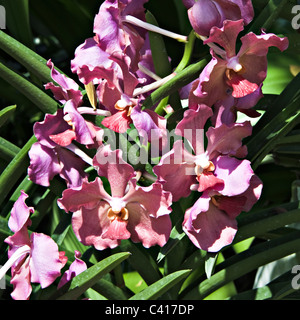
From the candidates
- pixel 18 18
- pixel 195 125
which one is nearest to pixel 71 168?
pixel 195 125

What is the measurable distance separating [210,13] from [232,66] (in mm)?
49

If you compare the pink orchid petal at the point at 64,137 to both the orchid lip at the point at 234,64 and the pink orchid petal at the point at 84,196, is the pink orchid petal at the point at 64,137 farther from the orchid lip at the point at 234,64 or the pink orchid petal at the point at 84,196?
the orchid lip at the point at 234,64

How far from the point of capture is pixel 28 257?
51cm

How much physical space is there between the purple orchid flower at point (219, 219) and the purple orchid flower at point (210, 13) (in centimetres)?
14

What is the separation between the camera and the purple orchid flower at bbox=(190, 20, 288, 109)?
0.46 metres

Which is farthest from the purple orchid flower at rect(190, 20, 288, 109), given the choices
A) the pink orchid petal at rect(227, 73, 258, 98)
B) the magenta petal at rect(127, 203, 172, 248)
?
the magenta petal at rect(127, 203, 172, 248)

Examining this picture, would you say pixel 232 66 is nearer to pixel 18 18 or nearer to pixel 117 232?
pixel 117 232

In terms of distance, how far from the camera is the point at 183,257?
1.88 ft

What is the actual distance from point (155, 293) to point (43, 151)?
0.53 feet

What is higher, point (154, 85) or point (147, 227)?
point (154, 85)

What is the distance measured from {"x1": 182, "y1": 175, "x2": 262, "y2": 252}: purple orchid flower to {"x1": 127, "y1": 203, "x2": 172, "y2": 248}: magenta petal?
0.06 ft

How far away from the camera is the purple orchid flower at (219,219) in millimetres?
497
